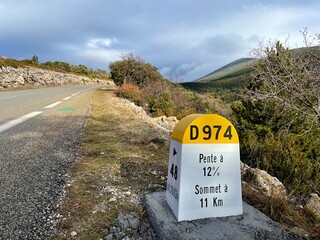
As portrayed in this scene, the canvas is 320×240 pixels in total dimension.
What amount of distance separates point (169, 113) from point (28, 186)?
13.9 metres

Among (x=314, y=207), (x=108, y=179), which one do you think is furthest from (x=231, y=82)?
(x=108, y=179)

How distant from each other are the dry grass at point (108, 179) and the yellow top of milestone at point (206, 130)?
0.91 m

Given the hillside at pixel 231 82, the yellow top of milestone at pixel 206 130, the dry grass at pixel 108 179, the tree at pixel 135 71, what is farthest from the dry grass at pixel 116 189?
the tree at pixel 135 71

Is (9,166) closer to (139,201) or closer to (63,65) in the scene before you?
(139,201)

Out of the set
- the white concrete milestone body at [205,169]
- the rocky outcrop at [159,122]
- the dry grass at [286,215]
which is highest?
the white concrete milestone body at [205,169]

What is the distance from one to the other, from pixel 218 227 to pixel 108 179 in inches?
62.7

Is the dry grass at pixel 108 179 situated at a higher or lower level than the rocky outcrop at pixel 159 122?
higher

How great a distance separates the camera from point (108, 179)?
334 centimetres

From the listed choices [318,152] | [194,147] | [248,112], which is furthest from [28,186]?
[248,112]

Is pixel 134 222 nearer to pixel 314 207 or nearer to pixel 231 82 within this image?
pixel 314 207

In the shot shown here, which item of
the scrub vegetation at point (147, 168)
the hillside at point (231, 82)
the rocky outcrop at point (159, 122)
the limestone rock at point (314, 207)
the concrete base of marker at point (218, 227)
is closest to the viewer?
the concrete base of marker at point (218, 227)

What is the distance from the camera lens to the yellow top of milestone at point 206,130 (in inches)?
89.9

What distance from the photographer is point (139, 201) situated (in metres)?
2.83

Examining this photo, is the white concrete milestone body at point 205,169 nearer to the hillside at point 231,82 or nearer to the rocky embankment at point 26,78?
the hillside at point 231,82
